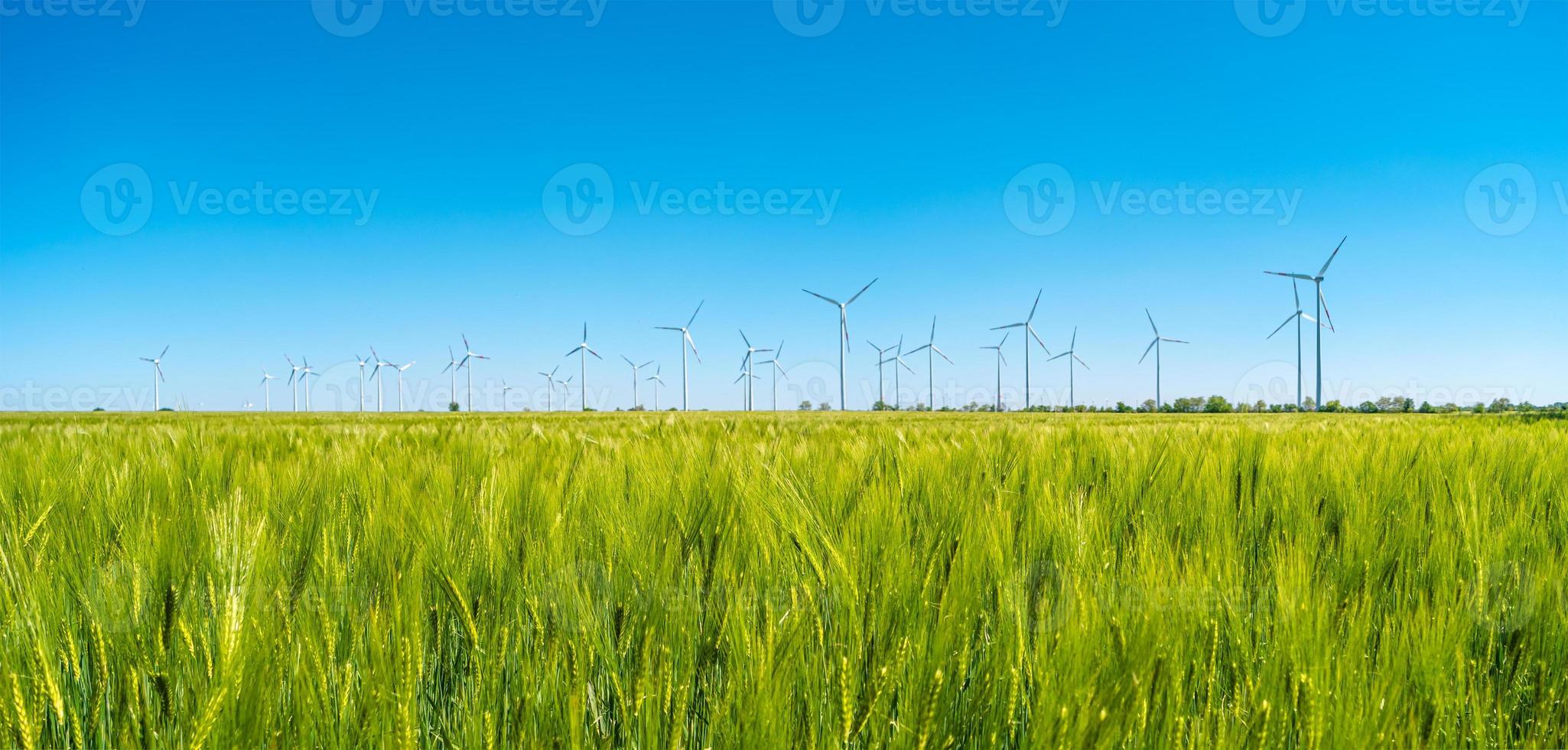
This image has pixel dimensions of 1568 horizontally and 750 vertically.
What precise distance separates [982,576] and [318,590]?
119cm

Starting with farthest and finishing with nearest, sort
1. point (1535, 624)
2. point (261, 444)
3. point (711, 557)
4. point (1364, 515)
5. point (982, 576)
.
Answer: point (261, 444), point (1364, 515), point (711, 557), point (982, 576), point (1535, 624)

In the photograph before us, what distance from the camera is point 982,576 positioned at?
124 cm

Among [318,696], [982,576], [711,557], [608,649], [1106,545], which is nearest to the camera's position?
[318,696]

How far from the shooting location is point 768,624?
840 mm

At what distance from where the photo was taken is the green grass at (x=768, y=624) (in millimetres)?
810

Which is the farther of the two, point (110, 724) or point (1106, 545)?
point (1106, 545)

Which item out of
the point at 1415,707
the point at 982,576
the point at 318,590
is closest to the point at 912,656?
the point at 982,576

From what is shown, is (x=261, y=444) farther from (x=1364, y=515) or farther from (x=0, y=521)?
(x=1364, y=515)

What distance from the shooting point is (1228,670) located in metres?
1.02

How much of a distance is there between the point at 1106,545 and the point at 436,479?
1.85m

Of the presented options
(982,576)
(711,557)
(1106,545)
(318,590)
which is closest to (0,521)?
(318,590)

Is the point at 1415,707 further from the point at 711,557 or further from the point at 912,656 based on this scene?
the point at 711,557

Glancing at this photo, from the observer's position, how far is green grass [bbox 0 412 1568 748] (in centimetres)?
81

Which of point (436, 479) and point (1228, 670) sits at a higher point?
point (436, 479)
